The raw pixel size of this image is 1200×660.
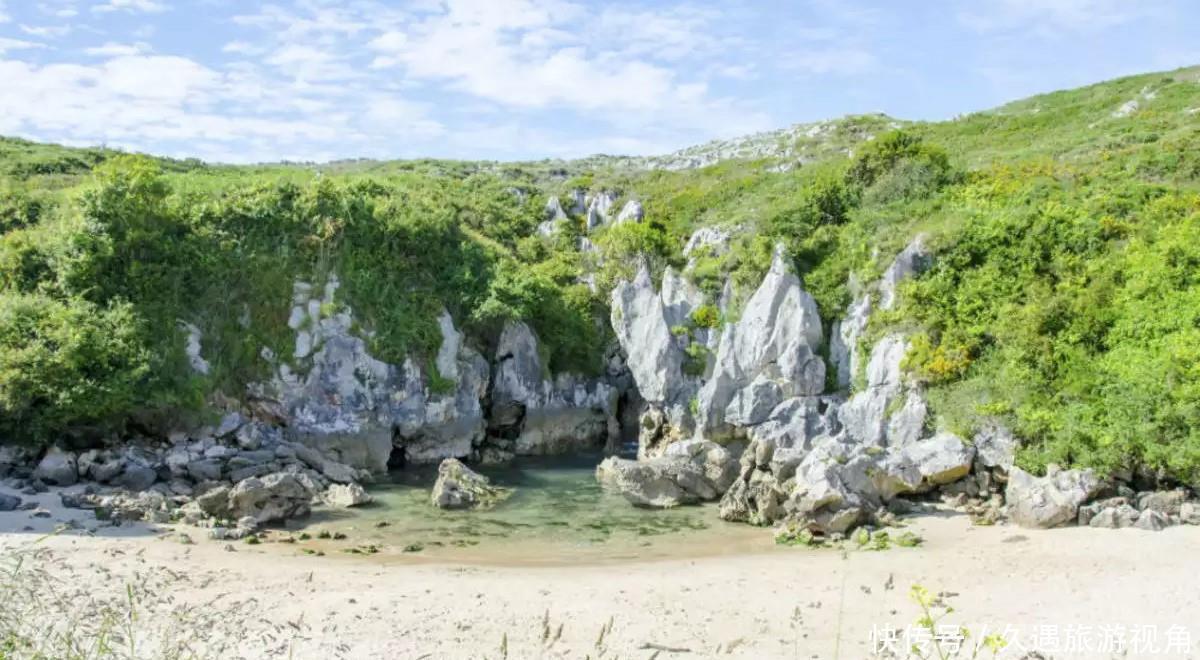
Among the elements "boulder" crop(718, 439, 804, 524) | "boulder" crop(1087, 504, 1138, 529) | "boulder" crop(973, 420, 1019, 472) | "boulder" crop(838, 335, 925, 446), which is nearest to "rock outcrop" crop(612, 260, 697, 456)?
"boulder" crop(718, 439, 804, 524)

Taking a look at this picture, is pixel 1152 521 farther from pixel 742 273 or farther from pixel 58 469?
pixel 58 469

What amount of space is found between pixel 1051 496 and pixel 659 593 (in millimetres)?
11520

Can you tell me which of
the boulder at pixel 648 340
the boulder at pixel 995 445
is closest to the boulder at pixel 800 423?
the boulder at pixel 995 445

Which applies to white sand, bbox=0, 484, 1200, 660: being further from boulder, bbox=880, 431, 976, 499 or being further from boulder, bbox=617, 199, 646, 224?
boulder, bbox=617, 199, 646, 224

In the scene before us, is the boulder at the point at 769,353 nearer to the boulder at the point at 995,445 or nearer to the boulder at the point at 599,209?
the boulder at the point at 995,445

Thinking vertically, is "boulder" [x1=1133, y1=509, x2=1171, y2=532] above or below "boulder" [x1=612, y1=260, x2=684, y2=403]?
below

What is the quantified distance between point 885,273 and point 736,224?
399 inches

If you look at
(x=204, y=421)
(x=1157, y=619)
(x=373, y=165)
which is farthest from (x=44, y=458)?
(x=373, y=165)

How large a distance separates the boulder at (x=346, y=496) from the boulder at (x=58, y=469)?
7.55 m

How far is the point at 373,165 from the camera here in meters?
81.2

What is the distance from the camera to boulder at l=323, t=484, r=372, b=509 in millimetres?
25297

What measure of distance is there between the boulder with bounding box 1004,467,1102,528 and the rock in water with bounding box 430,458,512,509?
15.7 m

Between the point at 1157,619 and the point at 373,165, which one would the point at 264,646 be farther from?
the point at 373,165

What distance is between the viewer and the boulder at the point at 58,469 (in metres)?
24.1
